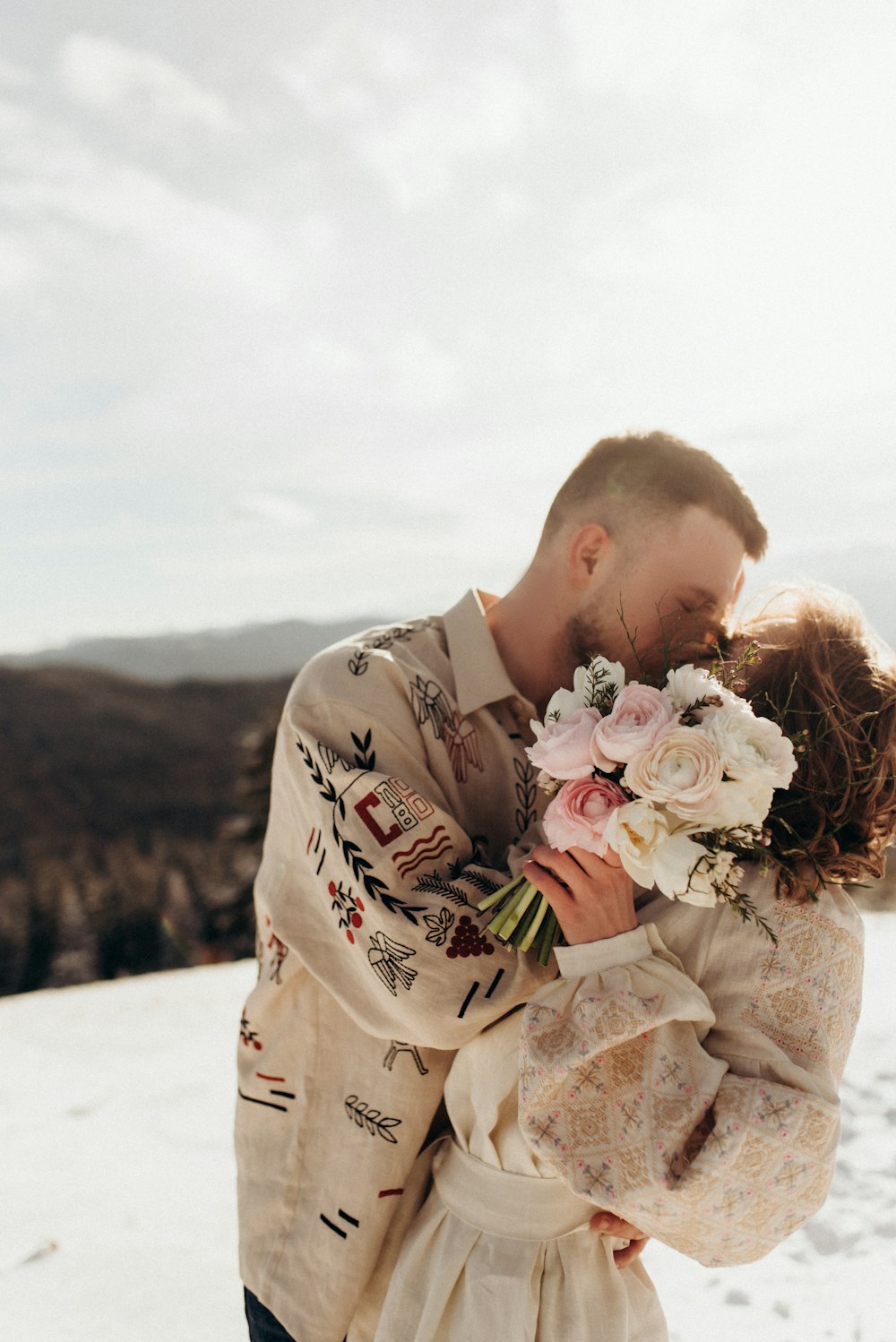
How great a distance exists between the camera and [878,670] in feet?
5.45

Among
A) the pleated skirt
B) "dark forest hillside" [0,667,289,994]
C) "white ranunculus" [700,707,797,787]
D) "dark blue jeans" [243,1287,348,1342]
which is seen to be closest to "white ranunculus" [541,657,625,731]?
"white ranunculus" [700,707,797,787]

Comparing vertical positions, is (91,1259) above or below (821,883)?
below

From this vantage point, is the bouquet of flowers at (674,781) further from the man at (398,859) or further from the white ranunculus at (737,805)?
the man at (398,859)

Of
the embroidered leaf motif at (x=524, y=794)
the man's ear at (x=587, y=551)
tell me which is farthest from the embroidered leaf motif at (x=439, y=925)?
the man's ear at (x=587, y=551)

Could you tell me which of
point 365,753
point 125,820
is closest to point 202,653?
point 125,820

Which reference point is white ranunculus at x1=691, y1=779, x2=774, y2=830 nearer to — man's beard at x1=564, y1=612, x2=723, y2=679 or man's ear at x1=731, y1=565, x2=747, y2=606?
man's beard at x1=564, y1=612, x2=723, y2=679

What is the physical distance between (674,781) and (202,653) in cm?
2450

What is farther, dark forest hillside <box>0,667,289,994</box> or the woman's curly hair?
dark forest hillside <box>0,667,289,994</box>

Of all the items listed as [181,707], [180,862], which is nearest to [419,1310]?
[180,862]

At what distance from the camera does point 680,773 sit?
1.41 metres

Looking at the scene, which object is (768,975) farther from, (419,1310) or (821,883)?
(419,1310)

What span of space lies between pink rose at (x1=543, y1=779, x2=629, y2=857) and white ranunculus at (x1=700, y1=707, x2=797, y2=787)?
0.59ft

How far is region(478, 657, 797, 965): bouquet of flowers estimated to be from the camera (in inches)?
55.4

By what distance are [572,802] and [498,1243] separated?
87cm
